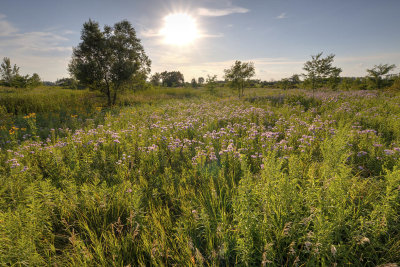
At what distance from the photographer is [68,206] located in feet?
8.53

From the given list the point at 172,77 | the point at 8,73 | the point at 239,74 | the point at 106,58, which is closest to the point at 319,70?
the point at 239,74

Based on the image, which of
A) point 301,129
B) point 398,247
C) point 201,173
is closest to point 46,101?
point 201,173

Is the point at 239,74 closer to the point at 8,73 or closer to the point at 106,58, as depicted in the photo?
the point at 106,58

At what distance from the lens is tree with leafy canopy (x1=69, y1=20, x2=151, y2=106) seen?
13131mm

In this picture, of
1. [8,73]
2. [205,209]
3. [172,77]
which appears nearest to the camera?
[205,209]

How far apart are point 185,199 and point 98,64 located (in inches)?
576

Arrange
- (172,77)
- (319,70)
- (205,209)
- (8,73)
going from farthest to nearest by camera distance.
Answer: (172,77) → (8,73) → (319,70) → (205,209)

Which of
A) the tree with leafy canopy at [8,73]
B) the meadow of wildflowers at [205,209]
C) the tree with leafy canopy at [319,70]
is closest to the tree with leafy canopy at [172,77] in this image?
the tree with leafy canopy at [8,73]

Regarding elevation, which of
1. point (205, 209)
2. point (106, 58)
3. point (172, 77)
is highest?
point (172, 77)

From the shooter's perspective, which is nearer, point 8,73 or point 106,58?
point 106,58

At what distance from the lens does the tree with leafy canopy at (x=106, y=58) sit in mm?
13131

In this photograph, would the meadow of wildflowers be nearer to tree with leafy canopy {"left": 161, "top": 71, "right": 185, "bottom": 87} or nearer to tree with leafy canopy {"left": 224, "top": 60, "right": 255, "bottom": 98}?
tree with leafy canopy {"left": 224, "top": 60, "right": 255, "bottom": 98}

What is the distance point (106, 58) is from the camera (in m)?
13.7

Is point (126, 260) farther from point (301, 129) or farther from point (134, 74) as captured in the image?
point (134, 74)
